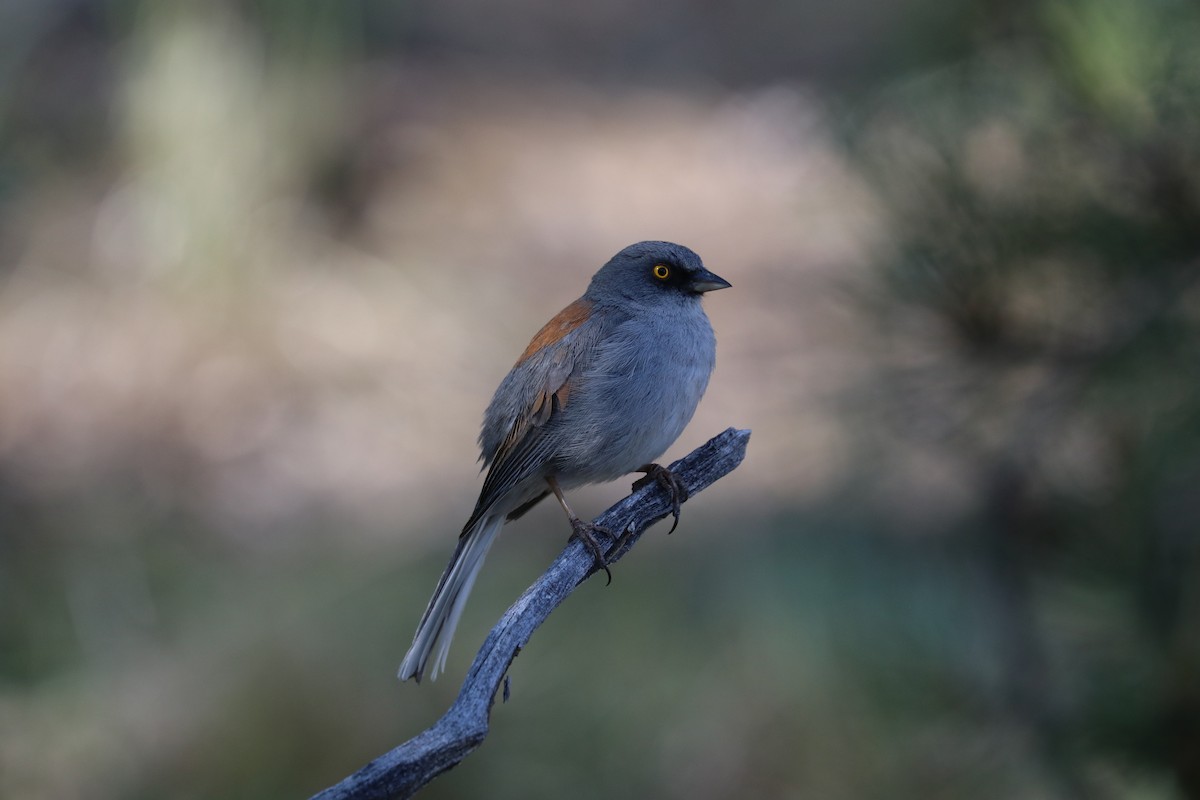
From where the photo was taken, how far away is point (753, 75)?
1256 centimetres

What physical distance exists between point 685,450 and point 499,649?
469cm

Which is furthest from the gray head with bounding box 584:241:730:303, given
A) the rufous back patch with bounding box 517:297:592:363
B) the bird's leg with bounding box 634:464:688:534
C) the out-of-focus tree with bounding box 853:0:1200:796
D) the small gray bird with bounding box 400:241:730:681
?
the out-of-focus tree with bounding box 853:0:1200:796

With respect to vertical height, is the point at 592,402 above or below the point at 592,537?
above

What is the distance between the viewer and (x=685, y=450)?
619 cm

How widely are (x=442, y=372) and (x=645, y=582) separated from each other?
4.03 metres

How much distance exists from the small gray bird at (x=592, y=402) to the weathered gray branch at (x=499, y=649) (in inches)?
4.9

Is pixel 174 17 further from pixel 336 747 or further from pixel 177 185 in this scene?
pixel 336 747

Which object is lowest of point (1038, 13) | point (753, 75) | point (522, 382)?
point (522, 382)

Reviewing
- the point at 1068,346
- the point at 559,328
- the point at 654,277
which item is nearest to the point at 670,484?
the point at 559,328

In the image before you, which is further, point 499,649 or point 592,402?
point 592,402

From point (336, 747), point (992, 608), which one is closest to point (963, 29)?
point (992, 608)

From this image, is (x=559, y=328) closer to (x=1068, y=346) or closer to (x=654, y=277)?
(x=654, y=277)

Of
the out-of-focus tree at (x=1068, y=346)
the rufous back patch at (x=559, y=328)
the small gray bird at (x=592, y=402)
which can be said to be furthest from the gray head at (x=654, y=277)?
the out-of-focus tree at (x=1068, y=346)

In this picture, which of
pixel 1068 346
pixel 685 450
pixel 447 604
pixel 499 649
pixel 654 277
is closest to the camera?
pixel 499 649
